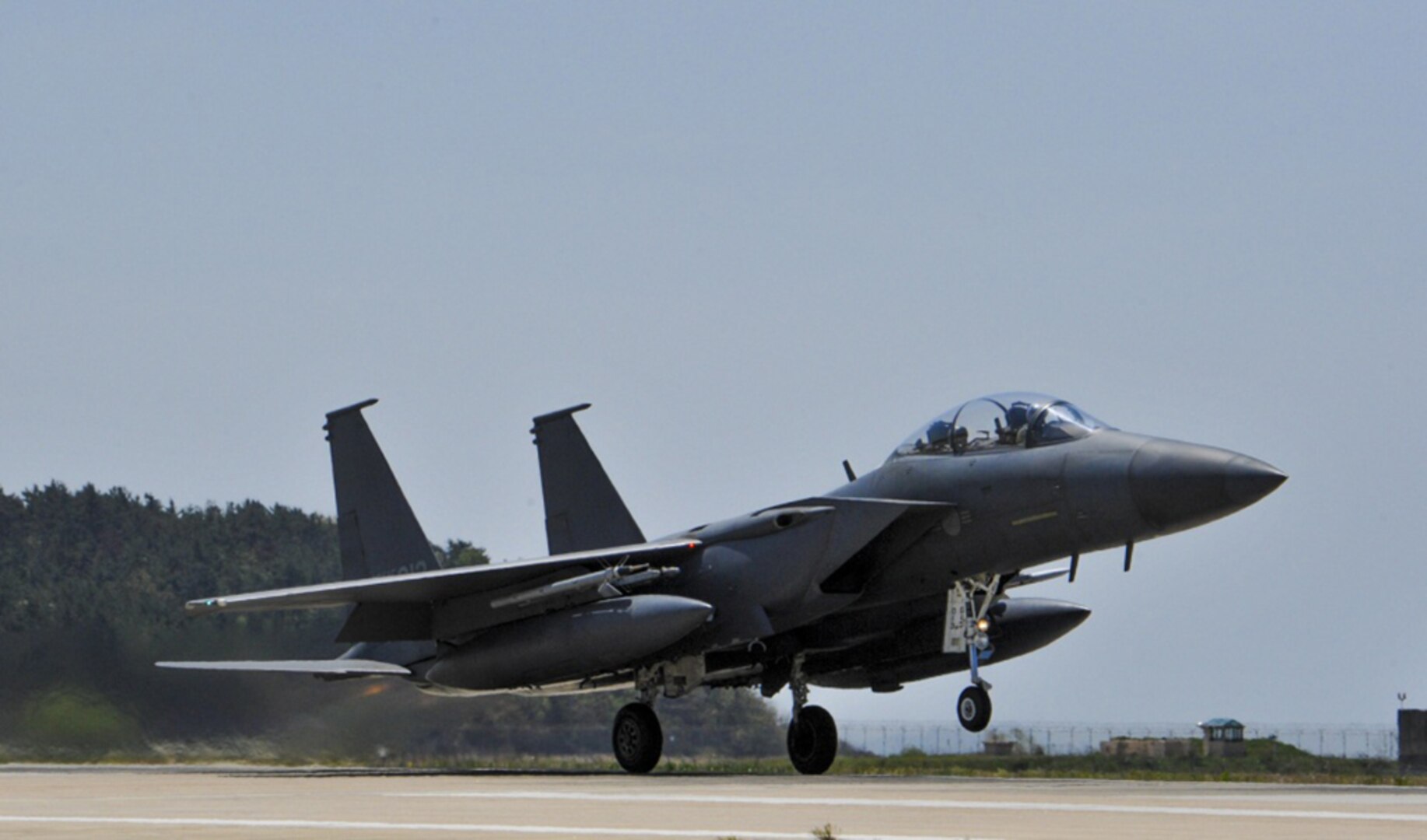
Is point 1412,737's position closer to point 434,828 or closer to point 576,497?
point 576,497

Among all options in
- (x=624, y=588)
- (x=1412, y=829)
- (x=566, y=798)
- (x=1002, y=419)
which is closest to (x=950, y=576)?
(x=1002, y=419)

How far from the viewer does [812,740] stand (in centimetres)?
1845

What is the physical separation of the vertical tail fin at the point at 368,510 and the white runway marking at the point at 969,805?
873cm

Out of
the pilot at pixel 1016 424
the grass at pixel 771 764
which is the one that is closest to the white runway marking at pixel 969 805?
the pilot at pixel 1016 424

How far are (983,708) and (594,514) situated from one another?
7.83 meters

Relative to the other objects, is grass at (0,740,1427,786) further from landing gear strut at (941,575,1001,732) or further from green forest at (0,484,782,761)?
landing gear strut at (941,575,1001,732)

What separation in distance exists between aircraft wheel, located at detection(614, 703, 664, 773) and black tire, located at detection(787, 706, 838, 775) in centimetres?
131

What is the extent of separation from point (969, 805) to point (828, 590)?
6.18 metres

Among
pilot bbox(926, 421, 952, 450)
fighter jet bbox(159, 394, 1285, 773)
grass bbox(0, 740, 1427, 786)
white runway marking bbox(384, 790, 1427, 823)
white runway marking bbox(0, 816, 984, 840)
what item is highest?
pilot bbox(926, 421, 952, 450)

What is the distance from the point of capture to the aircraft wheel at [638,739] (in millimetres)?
18172

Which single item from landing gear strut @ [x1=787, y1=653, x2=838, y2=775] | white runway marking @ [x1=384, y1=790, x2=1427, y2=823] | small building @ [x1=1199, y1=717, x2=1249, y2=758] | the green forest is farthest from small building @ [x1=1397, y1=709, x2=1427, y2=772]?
white runway marking @ [x1=384, y1=790, x2=1427, y2=823]

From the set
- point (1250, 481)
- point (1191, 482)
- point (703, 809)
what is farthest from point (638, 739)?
point (703, 809)

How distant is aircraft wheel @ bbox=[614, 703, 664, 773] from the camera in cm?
1817

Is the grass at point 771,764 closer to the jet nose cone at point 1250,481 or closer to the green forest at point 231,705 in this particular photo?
the green forest at point 231,705
